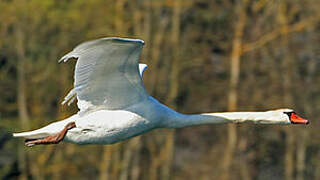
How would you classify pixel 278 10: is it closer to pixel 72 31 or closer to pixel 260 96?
pixel 260 96

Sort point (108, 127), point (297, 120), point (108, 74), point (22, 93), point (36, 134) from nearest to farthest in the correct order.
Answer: point (108, 74) < point (108, 127) < point (36, 134) < point (297, 120) < point (22, 93)

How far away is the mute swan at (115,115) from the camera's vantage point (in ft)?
30.1

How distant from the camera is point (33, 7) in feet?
69.8

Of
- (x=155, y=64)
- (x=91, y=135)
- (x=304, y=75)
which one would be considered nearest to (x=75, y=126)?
(x=91, y=135)

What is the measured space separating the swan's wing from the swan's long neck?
1.54 feet

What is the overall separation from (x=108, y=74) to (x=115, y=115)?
2.23ft

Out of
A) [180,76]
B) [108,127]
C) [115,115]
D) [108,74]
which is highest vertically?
[180,76]

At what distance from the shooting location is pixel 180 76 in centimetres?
2197

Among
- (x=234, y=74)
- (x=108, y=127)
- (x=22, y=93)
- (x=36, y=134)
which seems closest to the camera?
(x=108, y=127)

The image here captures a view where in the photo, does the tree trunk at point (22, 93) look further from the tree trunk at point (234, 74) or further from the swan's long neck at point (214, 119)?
the swan's long neck at point (214, 119)

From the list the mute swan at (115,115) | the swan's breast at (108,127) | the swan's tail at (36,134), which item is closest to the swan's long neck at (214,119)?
the mute swan at (115,115)

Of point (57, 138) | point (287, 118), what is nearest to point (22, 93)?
point (57, 138)

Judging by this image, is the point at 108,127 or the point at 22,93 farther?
the point at 22,93

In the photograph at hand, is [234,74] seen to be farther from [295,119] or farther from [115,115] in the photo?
[115,115]
